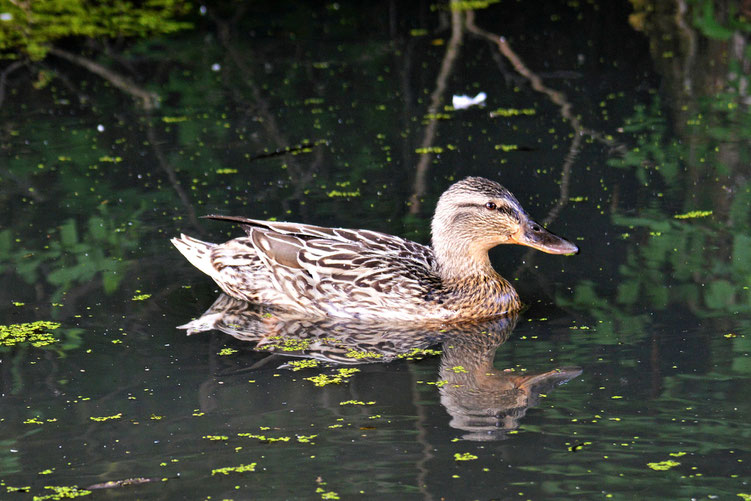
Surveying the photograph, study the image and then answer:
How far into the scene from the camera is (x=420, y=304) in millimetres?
6789

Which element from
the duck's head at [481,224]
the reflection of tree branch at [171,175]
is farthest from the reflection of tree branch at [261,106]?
the duck's head at [481,224]

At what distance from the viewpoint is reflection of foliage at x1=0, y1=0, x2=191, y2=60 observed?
43.3 ft

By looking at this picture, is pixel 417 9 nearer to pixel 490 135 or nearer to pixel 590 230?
pixel 490 135

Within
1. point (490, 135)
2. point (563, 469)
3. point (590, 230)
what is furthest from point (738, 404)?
point (490, 135)

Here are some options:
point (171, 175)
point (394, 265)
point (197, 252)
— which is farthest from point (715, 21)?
point (197, 252)

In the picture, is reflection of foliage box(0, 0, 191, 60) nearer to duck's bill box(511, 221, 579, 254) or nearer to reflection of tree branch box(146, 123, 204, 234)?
reflection of tree branch box(146, 123, 204, 234)

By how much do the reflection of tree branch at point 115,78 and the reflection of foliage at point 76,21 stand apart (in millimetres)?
282

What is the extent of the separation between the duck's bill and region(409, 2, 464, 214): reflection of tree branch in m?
1.52

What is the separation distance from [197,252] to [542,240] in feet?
7.22

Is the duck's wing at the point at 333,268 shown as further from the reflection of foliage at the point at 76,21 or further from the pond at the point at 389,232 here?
the reflection of foliage at the point at 76,21

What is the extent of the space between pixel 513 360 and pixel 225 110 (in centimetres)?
558

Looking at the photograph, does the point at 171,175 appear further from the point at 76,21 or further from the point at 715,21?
the point at 715,21

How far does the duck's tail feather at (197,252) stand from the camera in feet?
24.0

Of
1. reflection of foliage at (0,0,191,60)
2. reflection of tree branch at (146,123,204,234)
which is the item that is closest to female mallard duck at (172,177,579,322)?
reflection of tree branch at (146,123,204,234)
